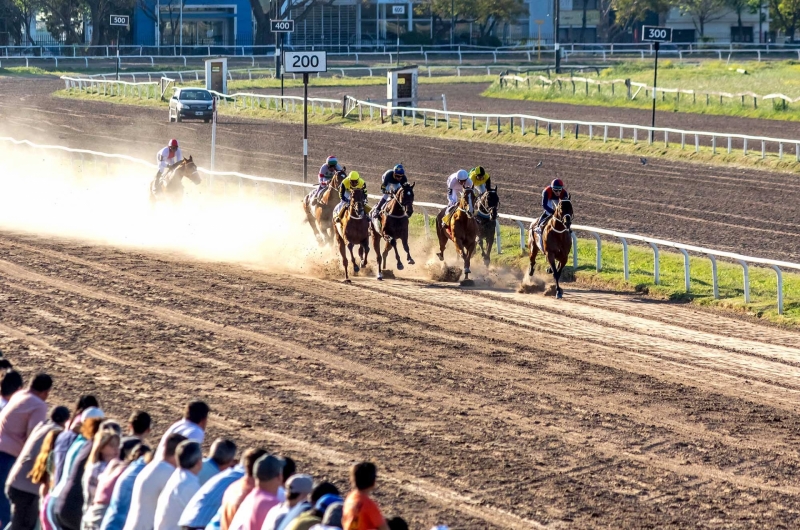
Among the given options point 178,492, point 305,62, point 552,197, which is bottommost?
point 178,492

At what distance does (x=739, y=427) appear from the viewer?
11008mm

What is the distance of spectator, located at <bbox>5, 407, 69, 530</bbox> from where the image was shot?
7.59 metres

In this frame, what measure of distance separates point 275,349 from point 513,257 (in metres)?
7.32

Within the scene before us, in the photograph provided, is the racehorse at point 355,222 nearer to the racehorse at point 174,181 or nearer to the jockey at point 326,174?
the jockey at point 326,174

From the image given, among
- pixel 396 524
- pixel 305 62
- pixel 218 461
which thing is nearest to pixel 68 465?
pixel 218 461

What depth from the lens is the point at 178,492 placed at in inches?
260

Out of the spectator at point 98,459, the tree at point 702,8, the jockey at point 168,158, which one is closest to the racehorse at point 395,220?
the jockey at point 168,158

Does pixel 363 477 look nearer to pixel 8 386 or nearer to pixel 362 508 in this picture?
pixel 362 508

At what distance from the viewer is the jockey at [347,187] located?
18500mm

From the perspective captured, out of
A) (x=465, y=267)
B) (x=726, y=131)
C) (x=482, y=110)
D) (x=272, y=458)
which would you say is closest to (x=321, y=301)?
(x=465, y=267)

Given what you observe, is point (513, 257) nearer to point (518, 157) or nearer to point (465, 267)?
point (465, 267)

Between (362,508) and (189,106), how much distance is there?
3810cm

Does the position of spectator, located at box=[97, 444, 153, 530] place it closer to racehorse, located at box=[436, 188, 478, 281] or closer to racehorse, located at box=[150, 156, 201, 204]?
racehorse, located at box=[436, 188, 478, 281]

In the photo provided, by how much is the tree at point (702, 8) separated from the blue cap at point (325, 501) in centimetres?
8117
